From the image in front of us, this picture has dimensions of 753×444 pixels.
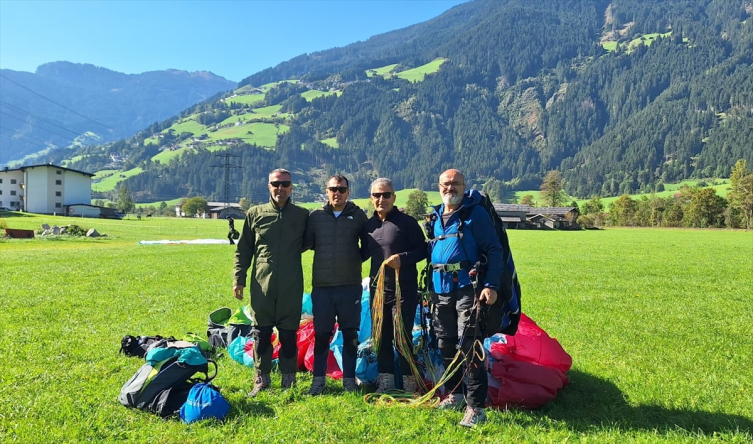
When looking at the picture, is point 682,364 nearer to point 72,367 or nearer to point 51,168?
point 72,367

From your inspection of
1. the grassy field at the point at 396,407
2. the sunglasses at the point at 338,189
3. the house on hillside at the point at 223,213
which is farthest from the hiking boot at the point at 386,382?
the house on hillside at the point at 223,213

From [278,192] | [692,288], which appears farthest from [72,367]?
[692,288]

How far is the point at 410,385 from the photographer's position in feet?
18.9

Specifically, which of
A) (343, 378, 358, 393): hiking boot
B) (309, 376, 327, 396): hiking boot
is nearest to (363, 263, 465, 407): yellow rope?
(343, 378, 358, 393): hiking boot

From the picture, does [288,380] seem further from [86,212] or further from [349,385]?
[86,212]

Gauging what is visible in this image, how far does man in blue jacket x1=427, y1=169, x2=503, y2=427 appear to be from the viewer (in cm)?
481

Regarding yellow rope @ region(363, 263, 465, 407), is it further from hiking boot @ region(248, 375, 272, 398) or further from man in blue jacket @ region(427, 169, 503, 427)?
hiking boot @ region(248, 375, 272, 398)

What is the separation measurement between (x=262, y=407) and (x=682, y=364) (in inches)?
243

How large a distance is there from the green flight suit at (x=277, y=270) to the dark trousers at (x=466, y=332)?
1.81m

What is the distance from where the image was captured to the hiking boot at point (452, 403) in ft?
17.3

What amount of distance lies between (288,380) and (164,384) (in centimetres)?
145

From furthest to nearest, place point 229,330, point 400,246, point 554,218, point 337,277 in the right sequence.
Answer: point 554,218, point 229,330, point 337,277, point 400,246

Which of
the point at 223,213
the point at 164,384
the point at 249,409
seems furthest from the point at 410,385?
the point at 223,213

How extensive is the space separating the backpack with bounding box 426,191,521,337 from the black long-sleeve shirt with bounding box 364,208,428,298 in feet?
2.70
